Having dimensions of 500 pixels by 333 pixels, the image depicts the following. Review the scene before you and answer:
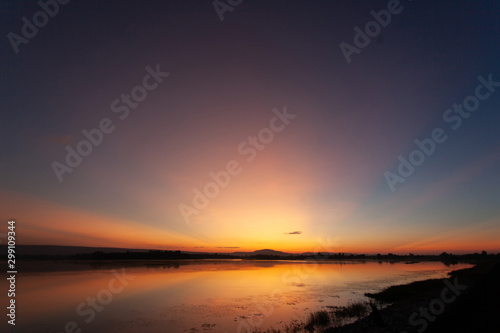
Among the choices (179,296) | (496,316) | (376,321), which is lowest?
(179,296)

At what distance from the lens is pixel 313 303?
1297 inches

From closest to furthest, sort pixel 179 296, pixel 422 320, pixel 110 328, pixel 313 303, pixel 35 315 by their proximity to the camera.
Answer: pixel 422 320, pixel 110 328, pixel 35 315, pixel 313 303, pixel 179 296

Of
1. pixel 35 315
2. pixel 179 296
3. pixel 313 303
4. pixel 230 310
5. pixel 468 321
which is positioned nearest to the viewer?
pixel 468 321

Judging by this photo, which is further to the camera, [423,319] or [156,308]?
[156,308]

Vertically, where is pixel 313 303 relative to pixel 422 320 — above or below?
below

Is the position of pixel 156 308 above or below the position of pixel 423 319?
below

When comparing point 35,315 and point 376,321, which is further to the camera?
point 35,315

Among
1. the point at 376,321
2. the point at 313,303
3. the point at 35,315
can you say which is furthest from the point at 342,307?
the point at 35,315

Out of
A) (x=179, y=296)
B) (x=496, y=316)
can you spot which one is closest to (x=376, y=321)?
(x=496, y=316)

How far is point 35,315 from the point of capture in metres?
26.0

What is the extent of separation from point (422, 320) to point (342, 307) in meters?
12.5

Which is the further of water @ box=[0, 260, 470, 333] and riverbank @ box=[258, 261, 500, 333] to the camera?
water @ box=[0, 260, 470, 333]

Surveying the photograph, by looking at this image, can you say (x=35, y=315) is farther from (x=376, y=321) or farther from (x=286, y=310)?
(x=376, y=321)

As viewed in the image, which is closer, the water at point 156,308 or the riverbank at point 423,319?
the riverbank at point 423,319
